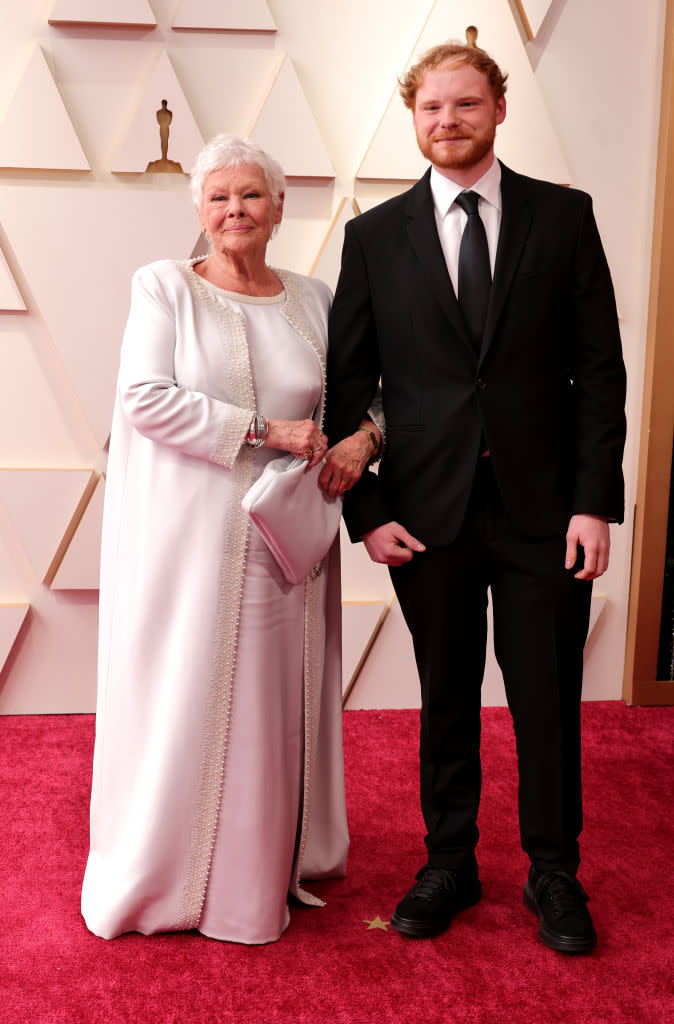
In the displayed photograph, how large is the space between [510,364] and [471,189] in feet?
1.17

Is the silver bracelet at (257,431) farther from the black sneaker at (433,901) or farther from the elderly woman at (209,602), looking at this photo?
the black sneaker at (433,901)

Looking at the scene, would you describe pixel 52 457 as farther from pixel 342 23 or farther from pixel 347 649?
pixel 342 23

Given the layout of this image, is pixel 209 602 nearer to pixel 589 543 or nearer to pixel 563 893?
pixel 589 543

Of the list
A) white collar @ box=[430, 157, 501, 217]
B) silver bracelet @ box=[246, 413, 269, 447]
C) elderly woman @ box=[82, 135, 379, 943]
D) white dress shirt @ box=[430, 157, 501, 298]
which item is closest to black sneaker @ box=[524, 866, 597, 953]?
elderly woman @ box=[82, 135, 379, 943]

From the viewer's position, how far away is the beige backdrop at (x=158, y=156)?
10.4ft

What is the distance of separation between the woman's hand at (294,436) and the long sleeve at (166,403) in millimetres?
55

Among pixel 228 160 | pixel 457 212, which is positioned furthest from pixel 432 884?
pixel 228 160

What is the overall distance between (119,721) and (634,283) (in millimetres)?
2374

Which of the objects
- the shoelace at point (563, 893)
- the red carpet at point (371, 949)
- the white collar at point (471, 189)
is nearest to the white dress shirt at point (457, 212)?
the white collar at point (471, 189)

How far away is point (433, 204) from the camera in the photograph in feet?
6.46

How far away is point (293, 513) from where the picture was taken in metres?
1.94

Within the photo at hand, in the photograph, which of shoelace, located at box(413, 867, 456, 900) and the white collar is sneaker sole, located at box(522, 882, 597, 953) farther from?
the white collar

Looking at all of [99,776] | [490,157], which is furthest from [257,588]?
[490,157]

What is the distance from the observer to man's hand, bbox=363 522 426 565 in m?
1.98
